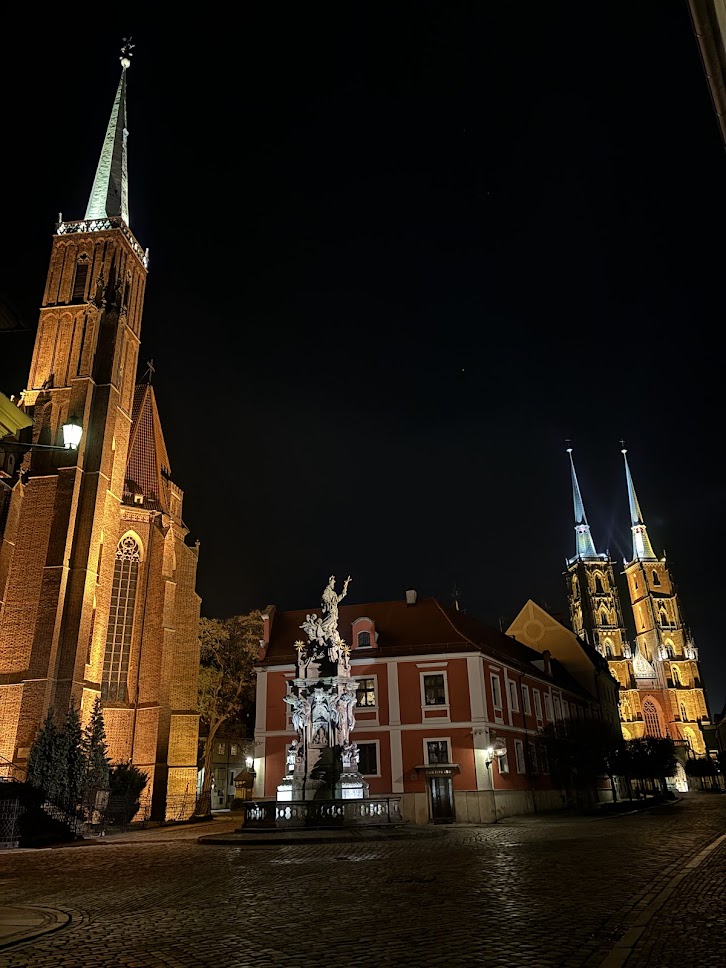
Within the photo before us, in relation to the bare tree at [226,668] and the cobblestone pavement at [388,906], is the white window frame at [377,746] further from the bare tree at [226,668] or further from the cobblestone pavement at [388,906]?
the bare tree at [226,668]

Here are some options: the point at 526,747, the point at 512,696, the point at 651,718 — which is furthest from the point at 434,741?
the point at 651,718

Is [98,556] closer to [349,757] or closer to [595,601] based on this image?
[349,757]

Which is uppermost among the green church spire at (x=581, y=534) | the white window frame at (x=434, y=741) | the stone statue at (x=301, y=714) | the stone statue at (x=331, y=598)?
the green church spire at (x=581, y=534)

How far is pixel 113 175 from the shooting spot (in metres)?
52.5

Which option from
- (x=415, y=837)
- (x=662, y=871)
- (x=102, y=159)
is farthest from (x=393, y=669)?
(x=102, y=159)

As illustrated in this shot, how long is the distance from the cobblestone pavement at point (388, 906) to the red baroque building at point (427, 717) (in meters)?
12.9

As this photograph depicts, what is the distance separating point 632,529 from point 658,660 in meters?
24.9

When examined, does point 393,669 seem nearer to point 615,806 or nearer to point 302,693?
point 302,693

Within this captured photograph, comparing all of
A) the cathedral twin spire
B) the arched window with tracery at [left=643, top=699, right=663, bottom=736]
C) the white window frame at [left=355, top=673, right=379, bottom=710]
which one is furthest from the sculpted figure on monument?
the cathedral twin spire

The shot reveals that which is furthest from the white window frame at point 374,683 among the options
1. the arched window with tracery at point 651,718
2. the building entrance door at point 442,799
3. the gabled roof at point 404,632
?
the arched window with tracery at point 651,718

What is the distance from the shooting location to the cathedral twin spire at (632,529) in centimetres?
11469

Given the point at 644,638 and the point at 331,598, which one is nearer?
the point at 331,598

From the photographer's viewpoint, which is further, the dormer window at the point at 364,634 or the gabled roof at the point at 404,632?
the dormer window at the point at 364,634

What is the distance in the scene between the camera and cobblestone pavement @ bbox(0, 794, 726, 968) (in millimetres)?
6480
